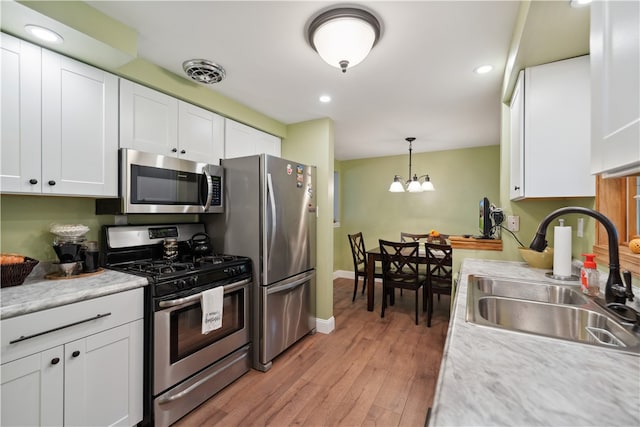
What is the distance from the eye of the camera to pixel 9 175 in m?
1.41

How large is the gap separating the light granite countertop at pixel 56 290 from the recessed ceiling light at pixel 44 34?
1290mm

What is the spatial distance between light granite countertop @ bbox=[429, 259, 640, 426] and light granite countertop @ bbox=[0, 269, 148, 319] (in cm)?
160

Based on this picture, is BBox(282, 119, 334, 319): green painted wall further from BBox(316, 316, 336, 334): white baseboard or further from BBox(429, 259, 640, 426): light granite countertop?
BBox(429, 259, 640, 426): light granite countertop

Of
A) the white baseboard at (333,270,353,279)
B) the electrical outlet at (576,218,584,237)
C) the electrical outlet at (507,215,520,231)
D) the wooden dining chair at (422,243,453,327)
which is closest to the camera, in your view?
the electrical outlet at (576,218,584,237)

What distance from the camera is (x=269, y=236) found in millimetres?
2342

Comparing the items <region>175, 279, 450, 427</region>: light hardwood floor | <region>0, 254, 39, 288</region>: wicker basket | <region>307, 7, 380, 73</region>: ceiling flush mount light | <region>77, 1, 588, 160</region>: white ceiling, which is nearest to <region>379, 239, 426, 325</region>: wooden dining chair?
<region>175, 279, 450, 427</region>: light hardwood floor

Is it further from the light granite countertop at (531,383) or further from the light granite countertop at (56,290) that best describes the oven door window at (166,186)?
the light granite countertop at (531,383)

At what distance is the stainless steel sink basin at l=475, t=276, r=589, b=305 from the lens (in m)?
1.43

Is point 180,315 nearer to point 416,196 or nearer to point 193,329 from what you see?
point 193,329

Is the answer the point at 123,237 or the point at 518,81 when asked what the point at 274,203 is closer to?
the point at 123,237

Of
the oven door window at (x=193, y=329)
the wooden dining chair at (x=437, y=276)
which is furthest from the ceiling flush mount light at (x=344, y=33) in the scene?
the wooden dining chair at (x=437, y=276)

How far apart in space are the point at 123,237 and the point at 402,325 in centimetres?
291

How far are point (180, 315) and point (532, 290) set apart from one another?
2102 mm

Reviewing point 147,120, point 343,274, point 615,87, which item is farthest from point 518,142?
point 343,274
